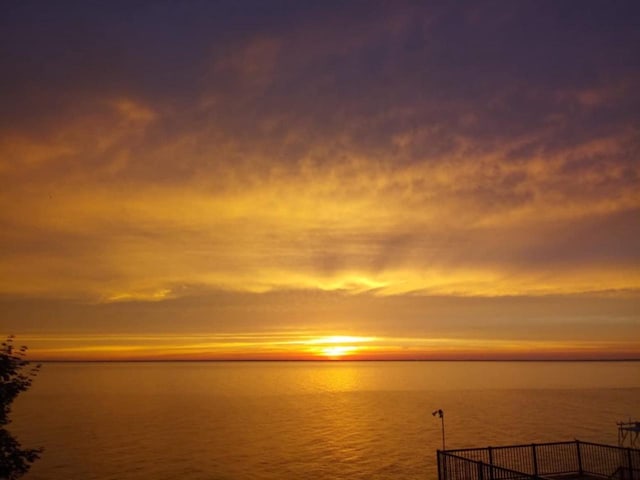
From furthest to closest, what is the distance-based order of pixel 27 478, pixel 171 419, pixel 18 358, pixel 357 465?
1. pixel 171 419
2. pixel 357 465
3. pixel 27 478
4. pixel 18 358

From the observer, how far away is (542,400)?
12756 cm

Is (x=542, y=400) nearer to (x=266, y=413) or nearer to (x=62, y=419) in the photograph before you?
(x=266, y=413)

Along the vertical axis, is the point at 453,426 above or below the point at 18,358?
below

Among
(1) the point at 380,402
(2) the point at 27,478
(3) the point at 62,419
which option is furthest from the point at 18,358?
(1) the point at 380,402

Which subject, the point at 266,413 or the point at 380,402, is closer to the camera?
the point at 266,413

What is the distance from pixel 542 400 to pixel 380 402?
126 feet

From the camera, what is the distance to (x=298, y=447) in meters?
62.6

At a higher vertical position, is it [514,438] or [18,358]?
[18,358]

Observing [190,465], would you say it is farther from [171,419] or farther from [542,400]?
[542,400]

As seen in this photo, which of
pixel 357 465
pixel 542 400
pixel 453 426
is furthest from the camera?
pixel 542 400

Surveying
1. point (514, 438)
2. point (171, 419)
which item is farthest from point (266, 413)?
point (514, 438)

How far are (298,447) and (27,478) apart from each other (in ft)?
92.8

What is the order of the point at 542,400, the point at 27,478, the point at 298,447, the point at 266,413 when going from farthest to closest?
the point at 542,400 → the point at 266,413 → the point at 298,447 → the point at 27,478

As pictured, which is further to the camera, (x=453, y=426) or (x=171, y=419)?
(x=171, y=419)
